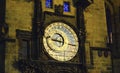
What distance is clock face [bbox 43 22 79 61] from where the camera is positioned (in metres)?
17.2

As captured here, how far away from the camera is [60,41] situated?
57.6 feet

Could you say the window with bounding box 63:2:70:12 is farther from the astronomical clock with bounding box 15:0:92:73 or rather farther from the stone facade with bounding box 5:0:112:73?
the stone facade with bounding box 5:0:112:73

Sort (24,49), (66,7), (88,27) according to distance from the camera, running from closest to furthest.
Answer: (24,49) < (66,7) < (88,27)

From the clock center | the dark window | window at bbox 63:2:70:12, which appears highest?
window at bbox 63:2:70:12

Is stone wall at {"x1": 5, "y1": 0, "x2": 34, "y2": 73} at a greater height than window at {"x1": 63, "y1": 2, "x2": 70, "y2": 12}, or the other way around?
window at {"x1": 63, "y1": 2, "x2": 70, "y2": 12}

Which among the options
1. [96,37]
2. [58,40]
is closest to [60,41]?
[58,40]

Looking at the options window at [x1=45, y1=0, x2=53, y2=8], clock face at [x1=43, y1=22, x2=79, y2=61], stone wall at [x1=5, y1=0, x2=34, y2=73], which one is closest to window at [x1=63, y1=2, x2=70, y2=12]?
window at [x1=45, y1=0, x2=53, y2=8]

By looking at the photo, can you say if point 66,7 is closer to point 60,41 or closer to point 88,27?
point 88,27

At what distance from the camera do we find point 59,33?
1761 centimetres

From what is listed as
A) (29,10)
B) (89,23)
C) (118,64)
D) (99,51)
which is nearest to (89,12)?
(89,23)

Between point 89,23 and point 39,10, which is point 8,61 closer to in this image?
point 39,10

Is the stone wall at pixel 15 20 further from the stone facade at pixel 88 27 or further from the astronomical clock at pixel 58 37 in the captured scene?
the astronomical clock at pixel 58 37

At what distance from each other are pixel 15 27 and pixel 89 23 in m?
4.45

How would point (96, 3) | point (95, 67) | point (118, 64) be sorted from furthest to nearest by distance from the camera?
point (118, 64), point (96, 3), point (95, 67)
